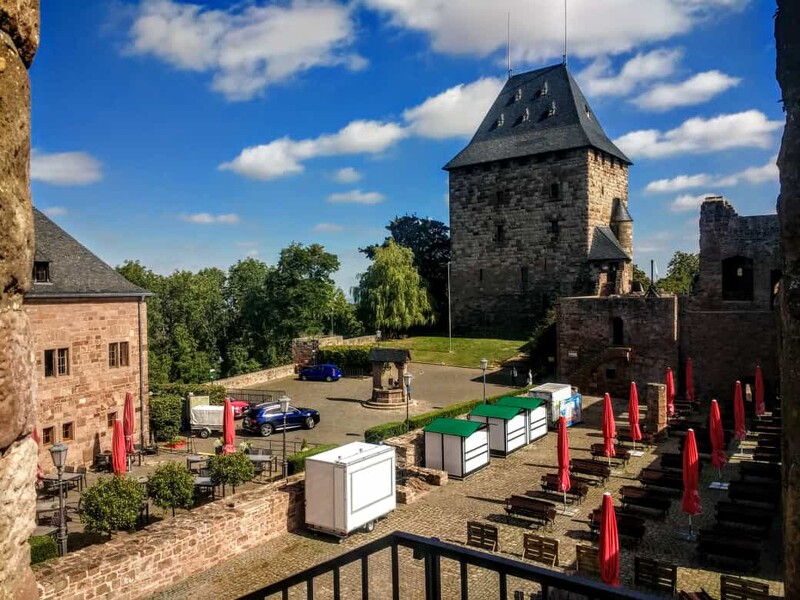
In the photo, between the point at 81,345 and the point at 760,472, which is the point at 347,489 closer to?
the point at 760,472

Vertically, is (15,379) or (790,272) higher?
(790,272)

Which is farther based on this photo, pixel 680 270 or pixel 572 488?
pixel 680 270

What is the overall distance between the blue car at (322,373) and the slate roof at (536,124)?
19.4 metres

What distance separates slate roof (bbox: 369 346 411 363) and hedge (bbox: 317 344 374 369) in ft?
26.8

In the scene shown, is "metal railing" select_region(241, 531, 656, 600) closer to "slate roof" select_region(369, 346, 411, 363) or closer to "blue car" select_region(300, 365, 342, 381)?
"slate roof" select_region(369, 346, 411, 363)

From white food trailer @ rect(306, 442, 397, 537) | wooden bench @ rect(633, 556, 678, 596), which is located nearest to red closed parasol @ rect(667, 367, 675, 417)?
wooden bench @ rect(633, 556, 678, 596)

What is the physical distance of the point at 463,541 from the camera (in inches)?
548

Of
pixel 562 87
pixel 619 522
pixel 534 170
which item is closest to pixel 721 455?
pixel 619 522

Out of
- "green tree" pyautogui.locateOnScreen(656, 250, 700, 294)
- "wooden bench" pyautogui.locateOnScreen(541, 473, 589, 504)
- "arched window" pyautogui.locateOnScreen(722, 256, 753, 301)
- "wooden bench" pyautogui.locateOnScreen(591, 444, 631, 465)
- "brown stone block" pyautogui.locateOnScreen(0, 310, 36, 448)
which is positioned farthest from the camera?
"green tree" pyautogui.locateOnScreen(656, 250, 700, 294)

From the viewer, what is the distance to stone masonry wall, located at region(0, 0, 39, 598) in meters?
1.62

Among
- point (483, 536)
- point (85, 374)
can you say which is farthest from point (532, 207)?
point (483, 536)

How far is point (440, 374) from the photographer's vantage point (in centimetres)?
3684

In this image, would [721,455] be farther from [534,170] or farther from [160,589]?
[534,170]

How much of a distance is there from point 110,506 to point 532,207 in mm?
36488
